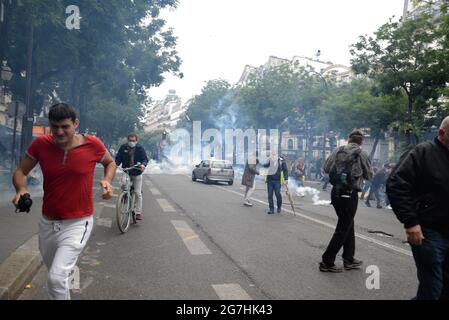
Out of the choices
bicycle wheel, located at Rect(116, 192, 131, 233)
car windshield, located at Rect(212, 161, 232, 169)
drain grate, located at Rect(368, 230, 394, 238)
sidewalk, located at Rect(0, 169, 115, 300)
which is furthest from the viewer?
car windshield, located at Rect(212, 161, 232, 169)

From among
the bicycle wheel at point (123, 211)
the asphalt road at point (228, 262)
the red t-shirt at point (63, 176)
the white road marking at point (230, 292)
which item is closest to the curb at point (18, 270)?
the asphalt road at point (228, 262)

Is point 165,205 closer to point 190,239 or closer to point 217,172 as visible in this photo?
point 190,239

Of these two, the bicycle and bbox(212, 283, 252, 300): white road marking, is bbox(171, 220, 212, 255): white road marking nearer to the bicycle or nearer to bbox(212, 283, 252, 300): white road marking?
the bicycle

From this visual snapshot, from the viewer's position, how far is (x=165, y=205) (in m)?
13.2

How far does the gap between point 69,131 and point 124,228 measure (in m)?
4.87

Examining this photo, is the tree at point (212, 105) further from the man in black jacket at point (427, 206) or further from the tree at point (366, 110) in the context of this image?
the man in black jacket at point (427, 206)

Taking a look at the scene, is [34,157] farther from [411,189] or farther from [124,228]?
[124,228]

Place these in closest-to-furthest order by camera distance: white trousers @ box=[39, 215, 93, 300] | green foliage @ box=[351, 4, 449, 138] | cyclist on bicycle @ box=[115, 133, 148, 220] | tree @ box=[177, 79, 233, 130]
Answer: white trousers @ box=[39, 215, 93, 300] → cyclist on bicycle @ box=[115, 133, 148, 220] → green foliage @ box=[351, 4, 449, 138] → tree @ box=[177, 79, 233, 130]

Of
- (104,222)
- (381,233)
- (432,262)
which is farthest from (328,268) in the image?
(104,222)

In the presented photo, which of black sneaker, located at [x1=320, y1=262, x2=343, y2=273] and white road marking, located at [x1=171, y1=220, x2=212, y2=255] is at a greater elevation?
black sneaker, located at [x1=320, y1=262, x2=343, y2=273]

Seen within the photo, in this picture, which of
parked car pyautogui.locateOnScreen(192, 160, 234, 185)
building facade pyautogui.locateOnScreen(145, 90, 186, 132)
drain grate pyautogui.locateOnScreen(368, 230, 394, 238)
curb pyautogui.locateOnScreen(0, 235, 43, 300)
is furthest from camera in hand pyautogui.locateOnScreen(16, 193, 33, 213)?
building facade pyautogui.locateOnScreen(145, 90, 186, 132)

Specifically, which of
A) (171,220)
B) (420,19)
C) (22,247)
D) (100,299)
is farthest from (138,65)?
(100,299)

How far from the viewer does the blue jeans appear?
11.2 ft

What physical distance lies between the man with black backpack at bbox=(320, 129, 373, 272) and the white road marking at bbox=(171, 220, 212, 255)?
73.7 inches
